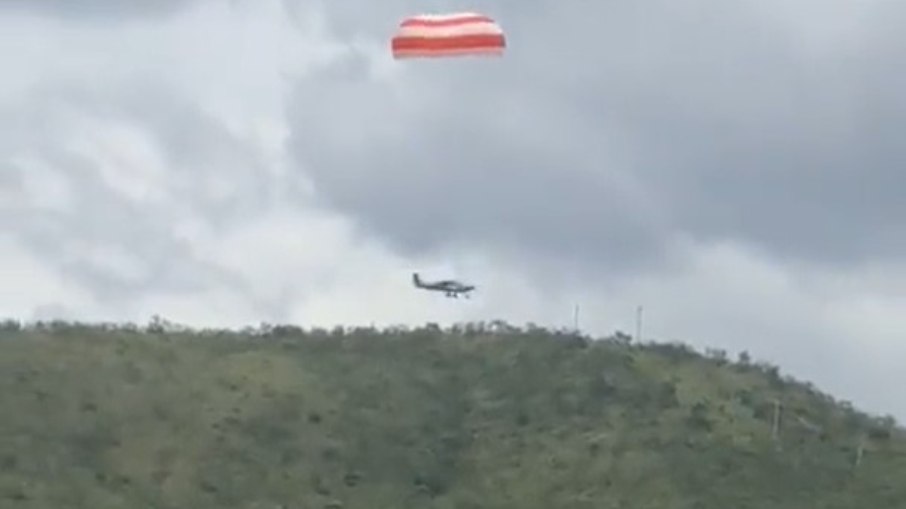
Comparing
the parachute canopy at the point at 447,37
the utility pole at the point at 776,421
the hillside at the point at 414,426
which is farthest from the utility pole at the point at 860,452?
the parachute canopy at the point at 447,37

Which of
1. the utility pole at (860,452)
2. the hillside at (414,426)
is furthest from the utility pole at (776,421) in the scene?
the utility pole at (860,452)

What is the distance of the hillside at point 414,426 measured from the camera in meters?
75.9

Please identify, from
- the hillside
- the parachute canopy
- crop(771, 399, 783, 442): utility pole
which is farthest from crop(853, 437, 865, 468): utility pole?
the parachute canopy

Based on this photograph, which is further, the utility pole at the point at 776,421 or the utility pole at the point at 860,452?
the utility pole at the point at 776,421

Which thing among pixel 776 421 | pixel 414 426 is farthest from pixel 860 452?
pixel 414 426

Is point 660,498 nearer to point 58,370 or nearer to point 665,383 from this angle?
point 665,383

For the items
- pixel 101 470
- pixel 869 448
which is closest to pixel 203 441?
pixel 101 470

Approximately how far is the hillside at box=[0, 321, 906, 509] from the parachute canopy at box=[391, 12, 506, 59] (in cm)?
1067

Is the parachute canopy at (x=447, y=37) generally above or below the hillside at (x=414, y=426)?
above

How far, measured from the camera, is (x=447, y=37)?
70125 mm

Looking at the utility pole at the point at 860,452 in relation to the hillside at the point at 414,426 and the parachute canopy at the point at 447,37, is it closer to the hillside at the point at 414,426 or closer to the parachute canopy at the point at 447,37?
the hillside at the point at 414,426

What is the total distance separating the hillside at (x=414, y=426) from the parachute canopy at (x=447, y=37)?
10.7 meters

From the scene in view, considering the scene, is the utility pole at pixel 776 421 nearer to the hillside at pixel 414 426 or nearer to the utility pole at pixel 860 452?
the hillside at pixel 414 426

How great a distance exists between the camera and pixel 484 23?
230ft
